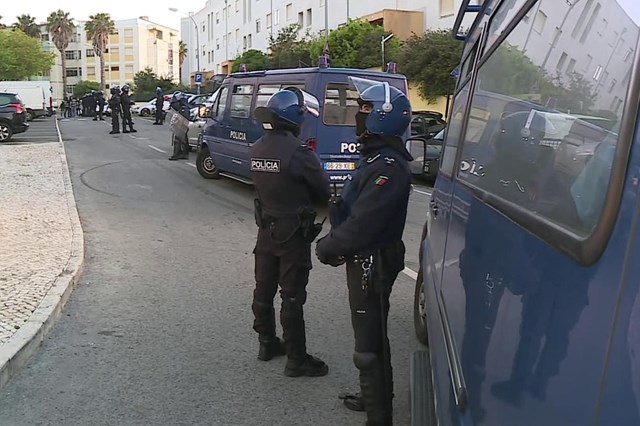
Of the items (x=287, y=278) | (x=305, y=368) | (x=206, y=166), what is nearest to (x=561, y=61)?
(x=287, y=278)

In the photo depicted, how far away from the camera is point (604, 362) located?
1084mm

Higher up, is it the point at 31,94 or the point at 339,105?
the point at 339,105

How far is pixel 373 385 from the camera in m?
3.53

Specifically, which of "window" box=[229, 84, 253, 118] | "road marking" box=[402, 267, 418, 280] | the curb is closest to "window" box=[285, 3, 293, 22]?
"window" box=[229, 84, 253, 118]

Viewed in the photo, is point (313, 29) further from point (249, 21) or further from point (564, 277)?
point (564, 277)

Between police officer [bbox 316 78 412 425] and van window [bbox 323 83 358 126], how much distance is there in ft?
22.0

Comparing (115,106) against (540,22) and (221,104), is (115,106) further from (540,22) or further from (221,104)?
(540,22)

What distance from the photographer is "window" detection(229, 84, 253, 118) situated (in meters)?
11.8

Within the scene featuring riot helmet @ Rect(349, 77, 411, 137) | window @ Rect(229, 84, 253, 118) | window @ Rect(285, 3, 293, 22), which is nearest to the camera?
riot helmet @ Rect(349, 77, 411, 137)

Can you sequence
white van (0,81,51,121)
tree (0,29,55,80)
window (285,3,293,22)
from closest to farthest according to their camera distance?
1. white van (0,81,51,121)
2. window (285,3,293,22)
3. tree (0,29,55,80)

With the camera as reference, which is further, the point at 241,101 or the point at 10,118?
the point at 10,118

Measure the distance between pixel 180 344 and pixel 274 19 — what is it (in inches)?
2142

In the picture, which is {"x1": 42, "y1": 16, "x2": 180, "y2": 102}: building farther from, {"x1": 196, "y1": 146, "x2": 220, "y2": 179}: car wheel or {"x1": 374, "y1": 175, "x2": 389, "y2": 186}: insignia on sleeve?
{"x1": 374, "y1": 175, "x2": 389, "y2": 186}: insignia on sleeve

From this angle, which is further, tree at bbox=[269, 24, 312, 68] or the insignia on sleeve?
tree at bbox=[269, 24, 312, 68]
